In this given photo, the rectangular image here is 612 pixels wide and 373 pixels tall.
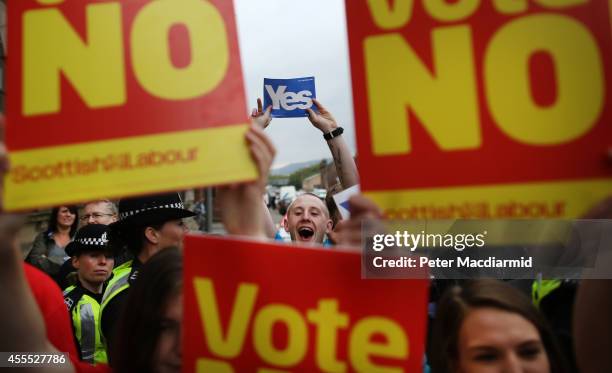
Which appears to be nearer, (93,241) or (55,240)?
(93,241)

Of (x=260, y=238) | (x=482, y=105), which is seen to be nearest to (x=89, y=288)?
(x=260, y=238)

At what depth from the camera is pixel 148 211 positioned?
10.1 ft

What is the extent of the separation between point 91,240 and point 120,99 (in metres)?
2.43

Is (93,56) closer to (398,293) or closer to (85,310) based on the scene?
(398,293)

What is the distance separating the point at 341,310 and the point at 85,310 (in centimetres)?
228

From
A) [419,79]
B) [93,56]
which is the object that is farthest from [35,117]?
[419,79]

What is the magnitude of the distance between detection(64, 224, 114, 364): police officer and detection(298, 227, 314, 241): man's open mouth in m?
1.25

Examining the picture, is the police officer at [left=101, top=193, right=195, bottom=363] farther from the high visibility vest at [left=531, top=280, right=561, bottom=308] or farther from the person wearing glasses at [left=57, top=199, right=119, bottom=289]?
the high visibility vest at [left=531, top=280, right=561, bottom=308]

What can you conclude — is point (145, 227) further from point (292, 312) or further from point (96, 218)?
point (292, 312)

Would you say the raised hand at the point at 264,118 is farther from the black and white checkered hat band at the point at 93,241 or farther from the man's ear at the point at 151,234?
the black and white checkered hat band at the point at 93,241

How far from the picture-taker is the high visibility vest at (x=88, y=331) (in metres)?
3.07
